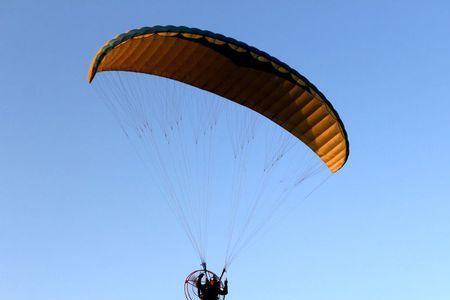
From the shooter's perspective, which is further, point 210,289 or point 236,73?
point 236,73

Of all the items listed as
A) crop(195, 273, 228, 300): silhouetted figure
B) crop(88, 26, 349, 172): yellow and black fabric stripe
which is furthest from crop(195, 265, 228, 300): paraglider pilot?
crop(88, 26, 349, 172): yellow and black fabric stripe

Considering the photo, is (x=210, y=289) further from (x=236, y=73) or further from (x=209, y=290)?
(x=236, y=73)

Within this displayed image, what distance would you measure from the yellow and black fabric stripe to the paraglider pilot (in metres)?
6.53

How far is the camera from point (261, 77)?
22297mm

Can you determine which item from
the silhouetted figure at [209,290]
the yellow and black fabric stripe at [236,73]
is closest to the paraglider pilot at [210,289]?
the silhouetted figure at [209,290]

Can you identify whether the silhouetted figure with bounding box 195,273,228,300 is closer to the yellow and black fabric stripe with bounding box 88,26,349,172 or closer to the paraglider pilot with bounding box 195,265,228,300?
the paraglider pilot with bounding box 195,265,228,300

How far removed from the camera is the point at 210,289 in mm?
20672

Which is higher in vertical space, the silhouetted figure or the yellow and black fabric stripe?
the yellow and black fabric stripe

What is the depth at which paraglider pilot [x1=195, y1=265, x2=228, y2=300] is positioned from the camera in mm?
20672

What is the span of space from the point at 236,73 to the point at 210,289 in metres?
7.16

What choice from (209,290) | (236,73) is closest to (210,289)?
(209,290)

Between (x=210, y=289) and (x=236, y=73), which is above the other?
(x=236, y=73)

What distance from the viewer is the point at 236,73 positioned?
22406 mm

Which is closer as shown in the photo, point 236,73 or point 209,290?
point 209,290
